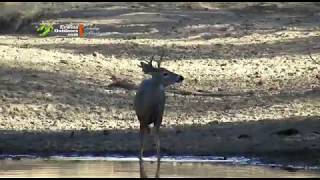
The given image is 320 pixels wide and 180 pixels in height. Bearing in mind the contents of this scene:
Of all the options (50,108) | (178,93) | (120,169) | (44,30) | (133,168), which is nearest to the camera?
(120,169)

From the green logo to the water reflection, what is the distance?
1897 cm

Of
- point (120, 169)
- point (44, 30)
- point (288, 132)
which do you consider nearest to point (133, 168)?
point (120, 169)

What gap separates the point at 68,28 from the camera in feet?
117

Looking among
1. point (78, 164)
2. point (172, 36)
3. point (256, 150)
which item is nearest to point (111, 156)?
point (78, 164)

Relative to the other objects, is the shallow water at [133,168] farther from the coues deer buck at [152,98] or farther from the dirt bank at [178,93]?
the dirt bank at [178,93]

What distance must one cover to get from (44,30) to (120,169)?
68.0ft

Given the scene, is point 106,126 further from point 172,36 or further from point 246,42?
point 172,36

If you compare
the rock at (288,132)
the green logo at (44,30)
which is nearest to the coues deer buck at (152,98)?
the rock at (288,132)

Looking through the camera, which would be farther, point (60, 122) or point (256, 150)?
point (60, 122)

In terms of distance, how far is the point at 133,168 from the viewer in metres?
13.2

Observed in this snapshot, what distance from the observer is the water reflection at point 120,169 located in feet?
41.0

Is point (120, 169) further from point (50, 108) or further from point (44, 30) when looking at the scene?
point (44, 30)

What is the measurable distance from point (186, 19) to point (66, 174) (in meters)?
27.1

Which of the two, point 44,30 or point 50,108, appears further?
point 44,30
